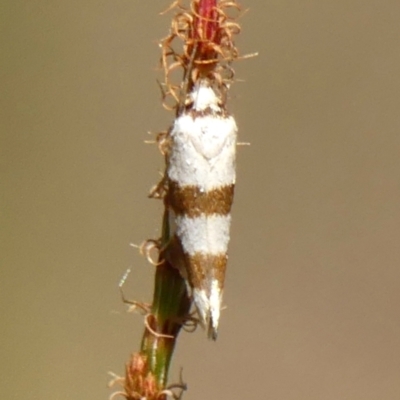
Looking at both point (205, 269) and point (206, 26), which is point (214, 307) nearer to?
point (205, 269)

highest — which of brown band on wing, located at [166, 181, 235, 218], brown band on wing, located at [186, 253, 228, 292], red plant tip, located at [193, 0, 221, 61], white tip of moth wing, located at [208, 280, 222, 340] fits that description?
red plant tip, located at [193, 0, 221, 61]

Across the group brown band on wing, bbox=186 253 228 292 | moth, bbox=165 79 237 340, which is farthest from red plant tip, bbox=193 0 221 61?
brown band on wing, bbox=186 253 228 292

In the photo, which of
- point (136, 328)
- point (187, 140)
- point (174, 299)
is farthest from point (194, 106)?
point (136, 328)

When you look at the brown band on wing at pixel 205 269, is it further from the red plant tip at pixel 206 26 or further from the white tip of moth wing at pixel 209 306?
the red plant tip at pixel 206 26

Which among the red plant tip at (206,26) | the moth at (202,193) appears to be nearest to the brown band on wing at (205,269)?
the moth at (202,193)

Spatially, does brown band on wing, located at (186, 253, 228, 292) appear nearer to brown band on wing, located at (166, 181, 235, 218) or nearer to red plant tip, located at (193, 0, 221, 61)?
brown band on wing, located at (166, 181, 235, 218)

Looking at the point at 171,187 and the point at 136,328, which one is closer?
the point at 171,187

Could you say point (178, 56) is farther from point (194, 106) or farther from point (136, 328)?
point (136, 328)
